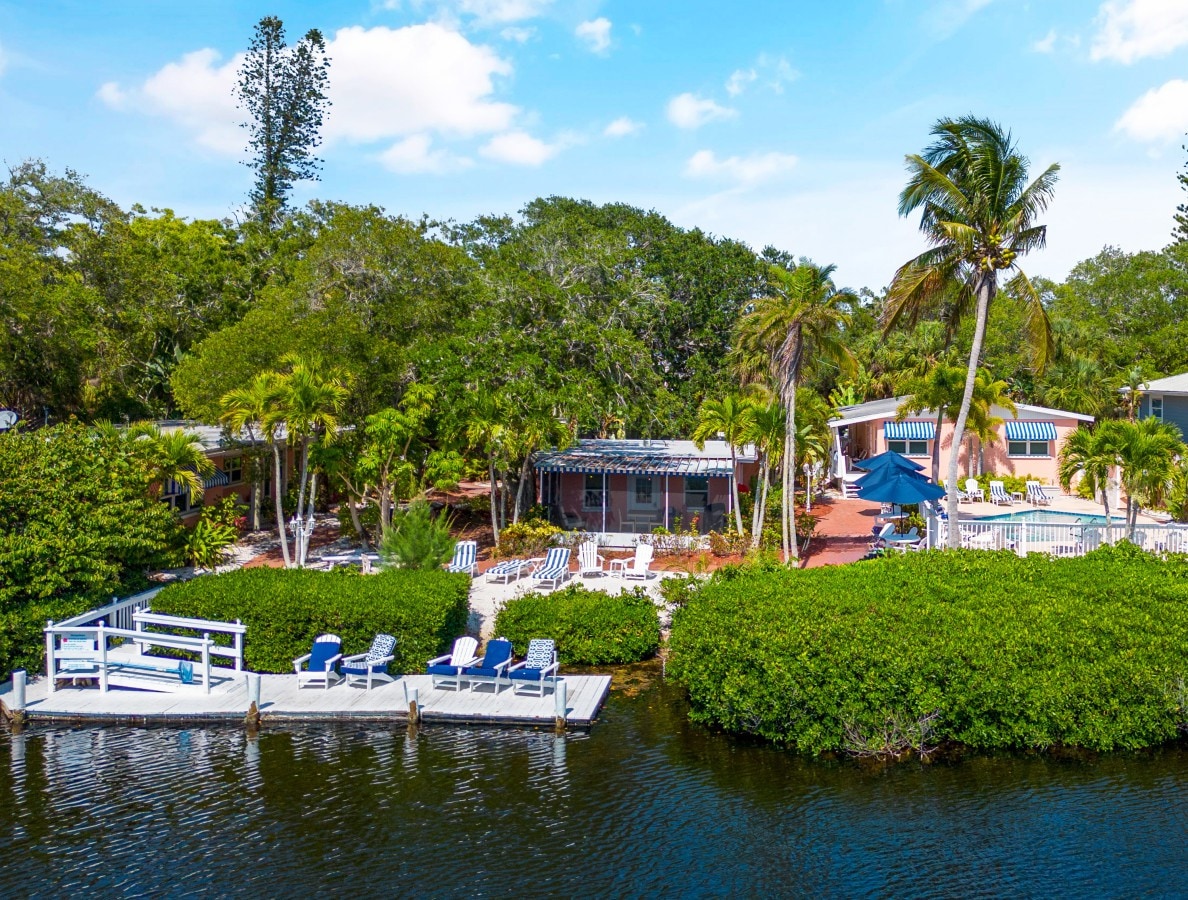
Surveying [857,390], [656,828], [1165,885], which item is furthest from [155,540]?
[857,390]

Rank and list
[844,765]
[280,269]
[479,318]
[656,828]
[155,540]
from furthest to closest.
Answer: [280,269], [479,318], [155,540], [844,765], [656,828]

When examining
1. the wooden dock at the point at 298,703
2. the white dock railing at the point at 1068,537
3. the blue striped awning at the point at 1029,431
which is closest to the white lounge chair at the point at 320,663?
the wooden dock at the point at 298,703

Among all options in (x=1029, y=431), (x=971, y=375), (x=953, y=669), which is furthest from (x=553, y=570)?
(x=1029, y=431)

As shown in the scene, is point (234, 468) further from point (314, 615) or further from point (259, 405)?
point (314, 615)

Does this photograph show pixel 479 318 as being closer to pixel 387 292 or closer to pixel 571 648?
pixel 387 292

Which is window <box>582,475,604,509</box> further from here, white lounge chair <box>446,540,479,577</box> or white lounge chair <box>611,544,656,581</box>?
white lounge chair <box>446,540,479,577</box>

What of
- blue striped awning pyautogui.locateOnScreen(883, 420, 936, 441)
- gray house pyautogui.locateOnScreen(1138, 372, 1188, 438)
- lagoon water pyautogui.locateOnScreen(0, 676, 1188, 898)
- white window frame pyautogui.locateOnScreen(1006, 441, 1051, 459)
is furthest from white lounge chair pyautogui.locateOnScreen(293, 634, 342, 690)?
gray house pyautogui.locateOnScreen(1138, 372, 1188, 438)
